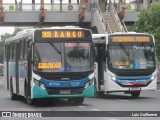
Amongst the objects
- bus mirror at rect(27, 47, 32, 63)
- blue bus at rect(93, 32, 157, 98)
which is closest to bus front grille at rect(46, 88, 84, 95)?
bus mirror at rect(27, 47, 32, 63)

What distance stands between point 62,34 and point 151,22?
78.5 ft

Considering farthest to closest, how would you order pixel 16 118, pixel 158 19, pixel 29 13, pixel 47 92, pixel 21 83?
pixel 29 13 → pixel 158 19 → pixel 21 83 → pixel 47 92 → pixel 16 118

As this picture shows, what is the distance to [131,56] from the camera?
89.1ft

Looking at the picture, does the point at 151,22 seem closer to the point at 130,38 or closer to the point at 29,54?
the point at 130,38

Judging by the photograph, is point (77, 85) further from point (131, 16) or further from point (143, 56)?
point (131, 16)

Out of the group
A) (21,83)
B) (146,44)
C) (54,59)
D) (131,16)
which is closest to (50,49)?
(54,59)

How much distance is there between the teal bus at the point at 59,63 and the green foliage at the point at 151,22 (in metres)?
22.5

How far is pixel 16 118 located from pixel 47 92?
4345mm

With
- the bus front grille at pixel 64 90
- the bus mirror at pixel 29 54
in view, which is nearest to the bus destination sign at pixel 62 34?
the bus mirror at pixel 29 54

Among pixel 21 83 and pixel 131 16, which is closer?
pixel 21 83

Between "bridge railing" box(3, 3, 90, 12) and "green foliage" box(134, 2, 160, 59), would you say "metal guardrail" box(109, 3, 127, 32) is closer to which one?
"bridge railing" box(3, 3, 90, 12)

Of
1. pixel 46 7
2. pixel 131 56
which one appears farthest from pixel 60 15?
pixel 131 56

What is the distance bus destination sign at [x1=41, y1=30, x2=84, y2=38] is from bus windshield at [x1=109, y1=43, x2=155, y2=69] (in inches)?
195

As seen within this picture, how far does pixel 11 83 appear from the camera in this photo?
27.2m
